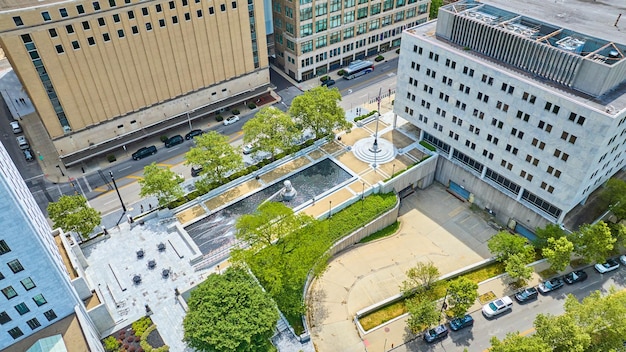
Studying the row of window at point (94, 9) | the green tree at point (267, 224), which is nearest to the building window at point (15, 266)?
the green tree at point (267, 224)

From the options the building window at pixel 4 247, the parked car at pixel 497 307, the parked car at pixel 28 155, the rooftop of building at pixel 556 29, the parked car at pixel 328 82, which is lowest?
the parked car at pixel 497 307

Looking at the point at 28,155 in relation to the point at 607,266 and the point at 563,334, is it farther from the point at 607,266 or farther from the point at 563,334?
the point at 607,266

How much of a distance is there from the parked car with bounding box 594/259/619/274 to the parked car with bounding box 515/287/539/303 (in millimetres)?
12004

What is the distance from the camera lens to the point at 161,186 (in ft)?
232

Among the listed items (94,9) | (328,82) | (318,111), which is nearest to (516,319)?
(318,111)

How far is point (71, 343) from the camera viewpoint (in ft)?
162

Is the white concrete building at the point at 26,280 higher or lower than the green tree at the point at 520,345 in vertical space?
higher

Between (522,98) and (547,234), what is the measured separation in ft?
71.6

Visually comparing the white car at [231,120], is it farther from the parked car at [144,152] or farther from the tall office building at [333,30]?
the tall office building at [333,30]

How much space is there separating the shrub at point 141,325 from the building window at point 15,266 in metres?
16.8

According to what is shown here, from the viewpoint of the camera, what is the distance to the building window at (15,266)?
4506cm

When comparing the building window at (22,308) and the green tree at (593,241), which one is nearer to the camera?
the building window at (22,308)

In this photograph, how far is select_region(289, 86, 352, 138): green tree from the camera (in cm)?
8294

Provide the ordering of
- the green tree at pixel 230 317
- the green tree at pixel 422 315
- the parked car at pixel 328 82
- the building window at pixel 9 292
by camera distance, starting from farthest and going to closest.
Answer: the parked car at pixel 328 82, the green tree at pixel 422 315, the green tree at pixel 230 317, the building window at pixel 9 292
